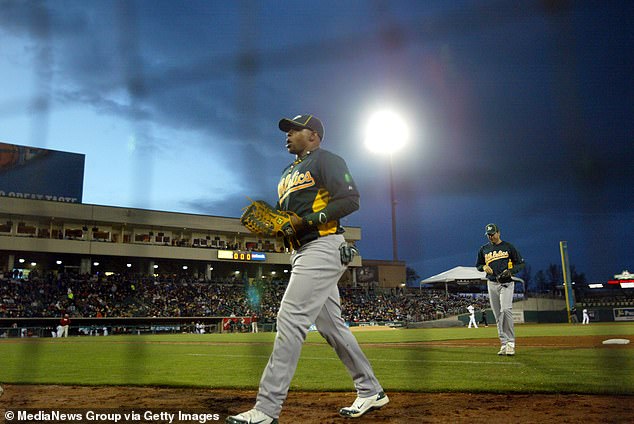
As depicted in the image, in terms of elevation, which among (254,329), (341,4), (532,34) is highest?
(341,4)

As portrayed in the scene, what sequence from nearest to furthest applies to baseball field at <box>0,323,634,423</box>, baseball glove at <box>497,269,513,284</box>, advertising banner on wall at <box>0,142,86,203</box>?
baseball field at <box>0,323,634,423</box> < baseball glove at <box>497,269,513,284</box> < advertising banner on wall at <box>0,142,86,203</box>

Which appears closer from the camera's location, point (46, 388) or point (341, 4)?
point (341, 4)

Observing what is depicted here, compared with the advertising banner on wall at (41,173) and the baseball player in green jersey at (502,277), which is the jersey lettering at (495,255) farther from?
the advertising banner on wall at (41,173)

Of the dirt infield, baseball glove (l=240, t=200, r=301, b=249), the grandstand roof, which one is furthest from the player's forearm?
the grandstand roof

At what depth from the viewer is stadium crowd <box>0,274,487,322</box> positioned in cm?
3123

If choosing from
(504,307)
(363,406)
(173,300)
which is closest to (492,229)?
(504,307)

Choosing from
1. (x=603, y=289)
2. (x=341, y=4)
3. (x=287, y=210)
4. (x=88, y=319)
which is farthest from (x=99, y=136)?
(x=603, y=289)

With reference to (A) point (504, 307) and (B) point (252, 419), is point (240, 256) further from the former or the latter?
(B) point (252, 419)

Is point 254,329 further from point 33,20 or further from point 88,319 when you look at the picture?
point 33,20

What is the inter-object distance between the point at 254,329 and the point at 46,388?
25.8 meters

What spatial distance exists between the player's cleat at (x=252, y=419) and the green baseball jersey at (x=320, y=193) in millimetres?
1120

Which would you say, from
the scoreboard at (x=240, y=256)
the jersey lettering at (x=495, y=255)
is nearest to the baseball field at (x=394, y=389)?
the jersey lettering at (x=495, y=255)

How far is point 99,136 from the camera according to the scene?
15.2 feet

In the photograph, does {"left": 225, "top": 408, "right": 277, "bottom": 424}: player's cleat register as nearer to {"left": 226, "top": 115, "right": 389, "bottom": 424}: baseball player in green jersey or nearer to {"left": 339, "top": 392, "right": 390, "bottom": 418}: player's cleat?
{"left": 226, "top": 115, "right": 389, "bottom": 424}: baseball player in green jersey
